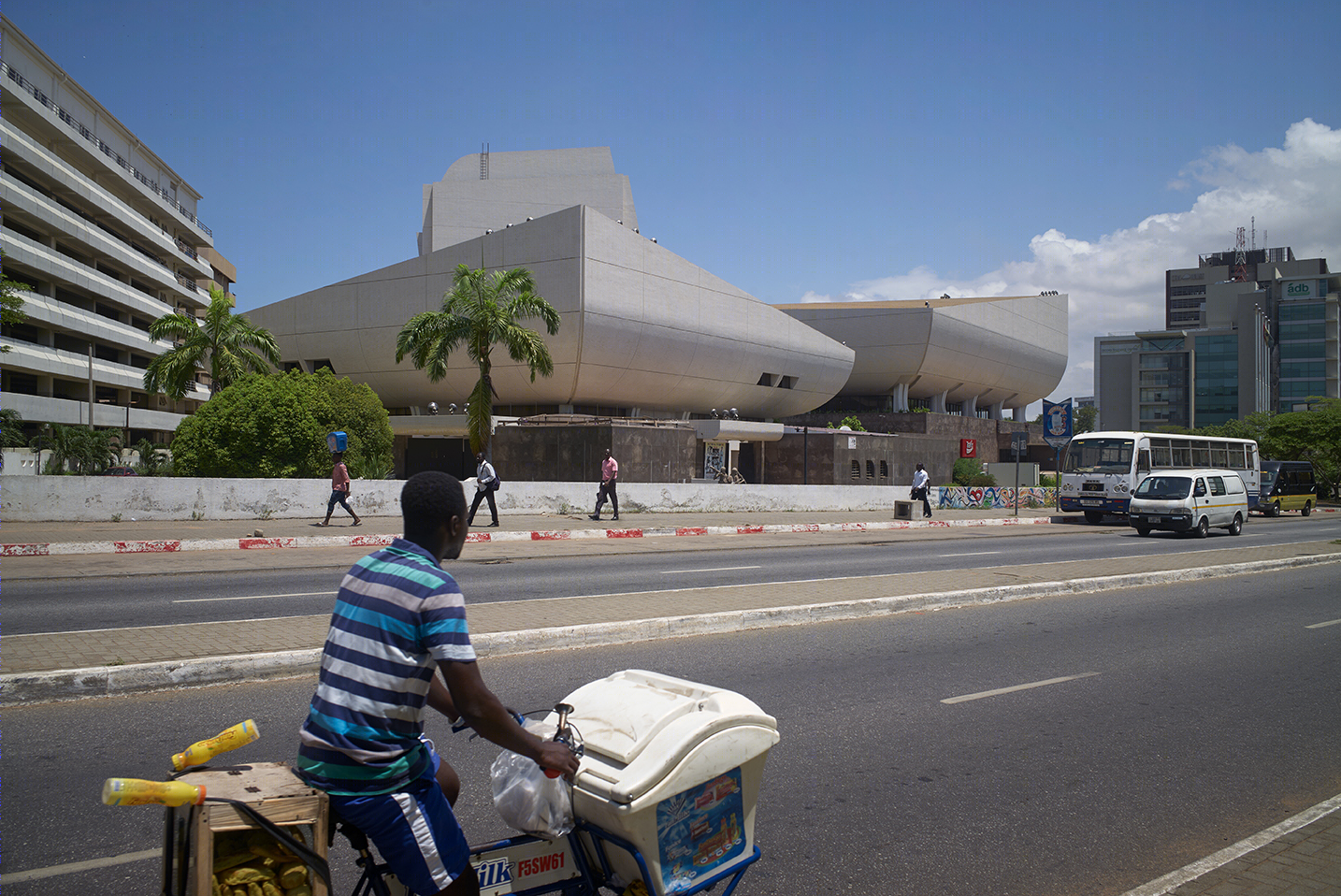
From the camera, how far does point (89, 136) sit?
179 feet

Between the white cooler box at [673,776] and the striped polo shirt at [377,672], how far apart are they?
672 mm

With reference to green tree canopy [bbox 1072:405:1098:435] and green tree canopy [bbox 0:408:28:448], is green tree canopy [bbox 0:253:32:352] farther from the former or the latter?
green tree canopy [bbox 1072:405:1098:435]

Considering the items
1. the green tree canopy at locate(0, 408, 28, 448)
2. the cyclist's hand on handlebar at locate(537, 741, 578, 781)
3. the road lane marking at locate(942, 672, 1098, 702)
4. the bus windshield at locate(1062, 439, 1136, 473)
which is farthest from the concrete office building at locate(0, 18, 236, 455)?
the cyclist's hand on handlebar at locate(537, 741, 578, 781)

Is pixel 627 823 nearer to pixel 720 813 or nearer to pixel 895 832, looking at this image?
pixel 720 813

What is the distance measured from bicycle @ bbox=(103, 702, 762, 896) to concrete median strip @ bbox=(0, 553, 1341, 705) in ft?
14.7

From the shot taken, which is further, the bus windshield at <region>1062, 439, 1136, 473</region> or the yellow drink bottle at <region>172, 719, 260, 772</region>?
the bus windshield at <region>1062, 439, 1136, 473</region>

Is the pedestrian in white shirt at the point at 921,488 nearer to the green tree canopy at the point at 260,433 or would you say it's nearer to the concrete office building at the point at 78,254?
the green tree canopy at the point at 260,433

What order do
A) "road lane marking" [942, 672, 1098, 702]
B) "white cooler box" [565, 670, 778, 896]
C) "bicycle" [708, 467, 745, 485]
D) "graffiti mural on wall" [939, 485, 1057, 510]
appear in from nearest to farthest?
"white cooler box" [565, 670, 778, 896]
"road lane marking" [942, 672, 1098, 702]
"graffiti mural on wall" [939, 485, 1057, 510]
"bicycle" [708, 467, 745, 485]

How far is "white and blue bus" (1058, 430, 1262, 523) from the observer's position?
29141 millimetres

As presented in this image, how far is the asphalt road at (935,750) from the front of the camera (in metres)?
3.99

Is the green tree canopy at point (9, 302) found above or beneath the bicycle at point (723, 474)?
above

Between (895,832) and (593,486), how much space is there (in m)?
22.6

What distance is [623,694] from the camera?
3.14m

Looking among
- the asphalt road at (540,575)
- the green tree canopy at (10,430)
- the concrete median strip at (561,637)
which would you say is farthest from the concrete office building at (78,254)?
the concrete median strip at (561,637)
